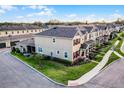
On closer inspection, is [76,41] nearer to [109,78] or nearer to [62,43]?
[62,43]

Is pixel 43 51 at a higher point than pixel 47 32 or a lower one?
lower

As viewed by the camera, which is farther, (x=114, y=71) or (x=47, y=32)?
(x=47, y=32)

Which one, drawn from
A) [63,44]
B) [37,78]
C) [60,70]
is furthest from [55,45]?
[37,78]

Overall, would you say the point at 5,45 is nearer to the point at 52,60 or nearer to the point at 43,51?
the point at 43,51

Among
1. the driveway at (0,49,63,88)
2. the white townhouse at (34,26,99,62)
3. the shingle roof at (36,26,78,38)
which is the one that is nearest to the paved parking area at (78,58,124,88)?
the driveway at (0,49,63,88)

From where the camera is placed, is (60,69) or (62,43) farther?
(62,43)

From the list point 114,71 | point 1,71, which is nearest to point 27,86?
point 1,71
